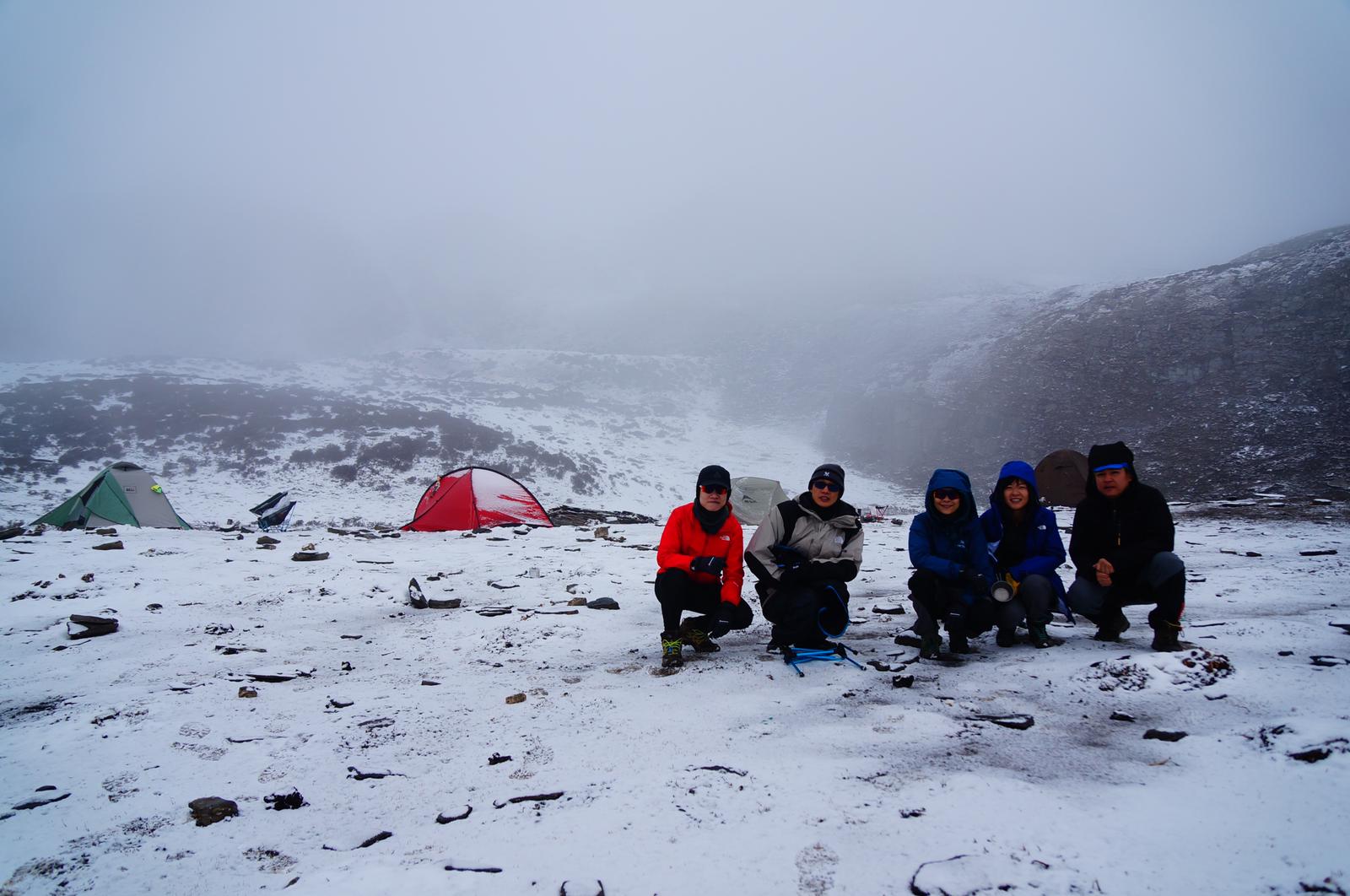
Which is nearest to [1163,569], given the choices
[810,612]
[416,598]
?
[810,612]

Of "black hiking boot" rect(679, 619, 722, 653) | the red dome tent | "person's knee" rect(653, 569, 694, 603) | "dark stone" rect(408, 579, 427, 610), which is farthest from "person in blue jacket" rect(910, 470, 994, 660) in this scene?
the red dome tent

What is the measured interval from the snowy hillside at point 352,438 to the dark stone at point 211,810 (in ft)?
56.1

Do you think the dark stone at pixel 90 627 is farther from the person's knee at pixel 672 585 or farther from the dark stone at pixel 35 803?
the person's knee at pixel 672 585

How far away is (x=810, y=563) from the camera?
4699 millimetres

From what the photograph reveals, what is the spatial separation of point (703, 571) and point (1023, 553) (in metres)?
2.66

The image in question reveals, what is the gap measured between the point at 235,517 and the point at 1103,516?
72.7 feet

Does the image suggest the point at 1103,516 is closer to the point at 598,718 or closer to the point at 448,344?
the point at 598,718

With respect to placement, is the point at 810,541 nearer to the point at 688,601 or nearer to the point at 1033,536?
the point at 688,601

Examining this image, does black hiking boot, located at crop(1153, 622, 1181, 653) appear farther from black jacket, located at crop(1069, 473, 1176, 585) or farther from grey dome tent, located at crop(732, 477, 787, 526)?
grey dome tent, located at crop(732, 477, 787, 526)

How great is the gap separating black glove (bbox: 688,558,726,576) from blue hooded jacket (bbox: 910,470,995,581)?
1530 millimetres

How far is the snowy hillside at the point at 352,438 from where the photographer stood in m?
21.2

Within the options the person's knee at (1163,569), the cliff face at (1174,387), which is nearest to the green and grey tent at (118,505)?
the person's knee at (1163,569)

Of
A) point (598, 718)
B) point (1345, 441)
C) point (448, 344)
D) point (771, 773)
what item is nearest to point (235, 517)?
point (598, 718)

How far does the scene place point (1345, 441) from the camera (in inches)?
687
